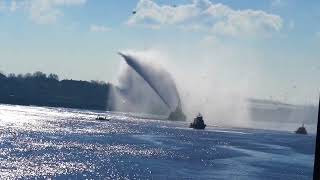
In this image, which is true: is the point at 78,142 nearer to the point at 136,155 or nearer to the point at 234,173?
the point at 136,155

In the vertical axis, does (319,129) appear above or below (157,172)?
above

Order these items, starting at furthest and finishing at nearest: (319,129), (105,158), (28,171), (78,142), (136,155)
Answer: (78,142) → (136,155) → (105,158) → (28,171) → (319,129)

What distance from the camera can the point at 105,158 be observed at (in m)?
97.2

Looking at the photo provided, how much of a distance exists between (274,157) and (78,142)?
143 ft

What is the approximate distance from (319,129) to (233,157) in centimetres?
9956

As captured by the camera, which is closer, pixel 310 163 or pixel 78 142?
pixel 310 163

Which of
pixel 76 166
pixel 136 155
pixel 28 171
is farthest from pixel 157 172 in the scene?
pixel 136 155

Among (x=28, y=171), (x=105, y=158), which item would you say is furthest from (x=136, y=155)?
(x=28, y=171)

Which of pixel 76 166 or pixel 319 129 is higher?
pixel 319 129

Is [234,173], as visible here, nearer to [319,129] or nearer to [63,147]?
[63,147]

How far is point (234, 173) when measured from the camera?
8350 cm

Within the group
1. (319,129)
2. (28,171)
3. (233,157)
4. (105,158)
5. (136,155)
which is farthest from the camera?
(233,157)

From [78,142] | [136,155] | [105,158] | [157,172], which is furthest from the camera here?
[78,142]

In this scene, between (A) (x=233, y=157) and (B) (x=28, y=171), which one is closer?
(B) (x=28, y=171)
